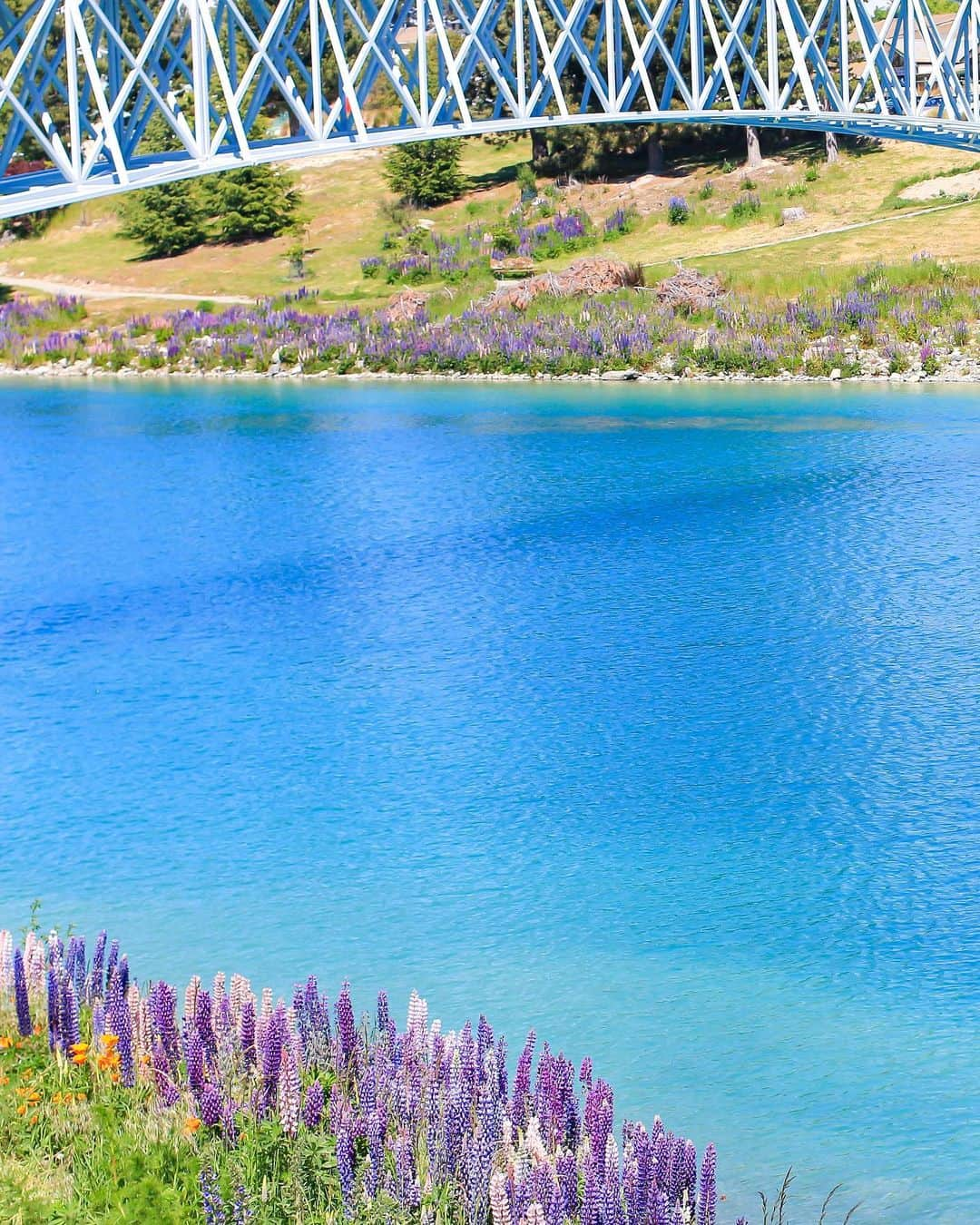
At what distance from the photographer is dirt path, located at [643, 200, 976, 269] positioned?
5256 centimetres

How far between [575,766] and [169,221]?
55533mm

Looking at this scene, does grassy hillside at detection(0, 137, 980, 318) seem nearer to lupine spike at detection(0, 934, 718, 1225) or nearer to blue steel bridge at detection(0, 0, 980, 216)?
blue steel bridge at detection(0, 0, 980, 216)

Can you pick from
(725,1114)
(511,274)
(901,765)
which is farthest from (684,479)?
(511,274)

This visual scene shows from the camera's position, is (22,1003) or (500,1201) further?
(22,1003)

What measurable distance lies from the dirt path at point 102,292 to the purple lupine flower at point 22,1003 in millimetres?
47971

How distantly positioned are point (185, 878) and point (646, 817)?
12.2ft

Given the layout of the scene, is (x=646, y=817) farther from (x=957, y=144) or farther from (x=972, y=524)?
(x=957, y=144)

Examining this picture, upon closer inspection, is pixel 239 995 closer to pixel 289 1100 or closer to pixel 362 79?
pixel 289 1100

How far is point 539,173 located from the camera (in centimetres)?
7000

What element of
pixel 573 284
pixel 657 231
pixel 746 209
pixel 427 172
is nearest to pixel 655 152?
pixel 427 172

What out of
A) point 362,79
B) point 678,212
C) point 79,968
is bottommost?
point 79,968

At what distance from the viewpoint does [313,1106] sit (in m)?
8.11

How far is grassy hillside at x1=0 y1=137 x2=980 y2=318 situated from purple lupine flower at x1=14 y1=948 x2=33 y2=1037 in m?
40.9

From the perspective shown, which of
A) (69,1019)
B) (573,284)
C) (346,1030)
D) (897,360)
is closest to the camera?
(346,1030)
